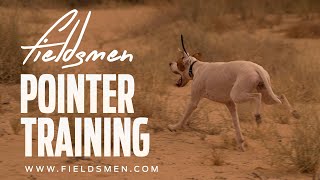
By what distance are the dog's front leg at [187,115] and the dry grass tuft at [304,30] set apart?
911cm

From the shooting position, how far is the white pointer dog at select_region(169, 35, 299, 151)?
7.41 meters

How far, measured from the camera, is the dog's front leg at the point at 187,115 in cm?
823

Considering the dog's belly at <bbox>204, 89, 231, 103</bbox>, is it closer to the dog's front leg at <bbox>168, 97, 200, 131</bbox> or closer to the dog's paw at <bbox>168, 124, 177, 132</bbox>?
the dog's front leg at <bbox>168, 97, 200, 131</bbox>

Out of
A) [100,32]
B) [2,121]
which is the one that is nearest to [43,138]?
[2,121]

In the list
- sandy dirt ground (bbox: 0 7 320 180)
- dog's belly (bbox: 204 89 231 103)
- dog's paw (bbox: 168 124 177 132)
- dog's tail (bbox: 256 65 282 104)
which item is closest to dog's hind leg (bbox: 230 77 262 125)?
dog's tail (bbox: 256 65 282 104)

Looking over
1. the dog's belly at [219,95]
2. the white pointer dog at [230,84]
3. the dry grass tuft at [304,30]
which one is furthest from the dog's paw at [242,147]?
the dry grass tuft at [304,30]

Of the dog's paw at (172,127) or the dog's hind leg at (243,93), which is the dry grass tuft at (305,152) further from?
the dog's paw at (172,127)

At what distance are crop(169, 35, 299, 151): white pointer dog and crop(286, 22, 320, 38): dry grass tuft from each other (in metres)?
8.67

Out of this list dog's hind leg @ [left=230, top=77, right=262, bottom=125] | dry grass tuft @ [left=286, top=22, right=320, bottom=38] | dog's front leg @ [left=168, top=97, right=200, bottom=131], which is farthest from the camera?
dry grass tuft @ [left=286, top=22, right=320, bottom=38]

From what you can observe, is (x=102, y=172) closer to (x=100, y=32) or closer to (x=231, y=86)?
(x=231, y=86)

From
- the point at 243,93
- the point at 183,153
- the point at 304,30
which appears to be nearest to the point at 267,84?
the point at 243,93

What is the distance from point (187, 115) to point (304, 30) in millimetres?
9492

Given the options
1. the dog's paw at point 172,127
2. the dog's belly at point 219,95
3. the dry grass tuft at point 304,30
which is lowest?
the dog's paw at point 172,127

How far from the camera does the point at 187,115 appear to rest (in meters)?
8.41
